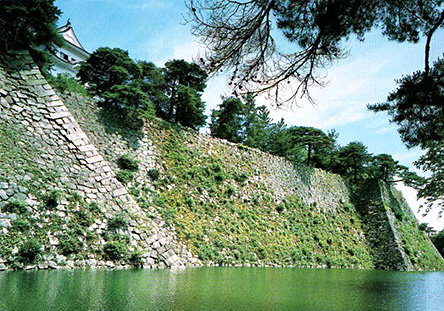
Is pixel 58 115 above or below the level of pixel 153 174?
above

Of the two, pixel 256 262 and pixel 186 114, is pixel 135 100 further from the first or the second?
pixel 256 262

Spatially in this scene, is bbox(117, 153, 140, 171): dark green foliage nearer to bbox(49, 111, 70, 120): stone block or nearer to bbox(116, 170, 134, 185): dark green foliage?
bbox(116, 170, 134, 185): dark green foliage

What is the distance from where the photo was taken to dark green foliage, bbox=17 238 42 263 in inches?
314

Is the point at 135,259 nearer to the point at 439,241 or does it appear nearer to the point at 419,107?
the point at 419,107

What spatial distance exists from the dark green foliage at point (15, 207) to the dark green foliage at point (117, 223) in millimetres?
2407

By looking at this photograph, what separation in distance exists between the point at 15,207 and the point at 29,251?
140 cm

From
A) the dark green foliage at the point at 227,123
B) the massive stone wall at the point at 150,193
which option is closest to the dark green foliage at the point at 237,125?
the dark green foliage at the point at 227,123

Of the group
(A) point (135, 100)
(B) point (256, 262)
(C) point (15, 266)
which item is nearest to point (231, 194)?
(B) point (256, 262)

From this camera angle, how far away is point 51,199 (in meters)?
9.52

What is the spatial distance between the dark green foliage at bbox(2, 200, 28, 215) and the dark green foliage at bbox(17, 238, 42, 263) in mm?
938

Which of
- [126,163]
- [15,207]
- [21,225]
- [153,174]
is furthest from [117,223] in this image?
[153,174]

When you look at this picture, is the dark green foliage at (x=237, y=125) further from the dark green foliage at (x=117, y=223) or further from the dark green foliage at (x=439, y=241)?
the dark green foliage at (x=439, y=241)

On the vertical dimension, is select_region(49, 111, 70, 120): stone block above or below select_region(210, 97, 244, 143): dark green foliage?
below

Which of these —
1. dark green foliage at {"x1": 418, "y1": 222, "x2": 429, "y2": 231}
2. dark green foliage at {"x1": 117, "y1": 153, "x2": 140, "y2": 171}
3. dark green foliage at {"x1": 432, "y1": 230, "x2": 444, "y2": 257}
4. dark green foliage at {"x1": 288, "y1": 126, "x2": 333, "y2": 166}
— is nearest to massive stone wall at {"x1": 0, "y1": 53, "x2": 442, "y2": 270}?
dark green foliage at {"x1": 117, "y1": 153, "x2": 140, "y2": 171}
